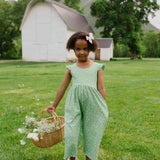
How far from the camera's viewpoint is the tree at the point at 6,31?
32.7 m

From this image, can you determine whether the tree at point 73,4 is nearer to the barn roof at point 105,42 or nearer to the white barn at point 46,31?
the barn roof at point 105,42

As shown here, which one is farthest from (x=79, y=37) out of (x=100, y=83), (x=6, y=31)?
(x=6, y=31)

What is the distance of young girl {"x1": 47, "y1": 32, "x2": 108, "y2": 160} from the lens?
6.97 feet

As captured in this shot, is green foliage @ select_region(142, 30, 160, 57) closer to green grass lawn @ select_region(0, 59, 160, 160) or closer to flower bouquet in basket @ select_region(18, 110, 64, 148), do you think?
green grass lawn @ select_region(0, 59, 160, 160)

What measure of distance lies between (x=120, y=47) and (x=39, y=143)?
4873 centimetres

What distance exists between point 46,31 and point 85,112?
76.5ft

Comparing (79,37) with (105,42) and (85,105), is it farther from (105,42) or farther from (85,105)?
(105,42)

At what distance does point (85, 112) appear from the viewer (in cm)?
221

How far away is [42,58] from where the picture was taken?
25297 mm

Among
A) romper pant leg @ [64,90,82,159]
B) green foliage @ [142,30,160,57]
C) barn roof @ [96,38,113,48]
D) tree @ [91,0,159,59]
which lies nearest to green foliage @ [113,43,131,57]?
green foliage @ [142,30,160,57]

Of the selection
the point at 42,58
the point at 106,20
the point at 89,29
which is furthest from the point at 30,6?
the point at 106,20

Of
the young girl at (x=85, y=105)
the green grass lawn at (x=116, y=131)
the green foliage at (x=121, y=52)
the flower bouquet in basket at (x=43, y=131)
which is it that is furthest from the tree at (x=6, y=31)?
the young girl at (x=85, y=105)

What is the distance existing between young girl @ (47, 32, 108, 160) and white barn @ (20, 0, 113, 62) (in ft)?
71.0

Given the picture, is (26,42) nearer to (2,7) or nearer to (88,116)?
(2,7)
